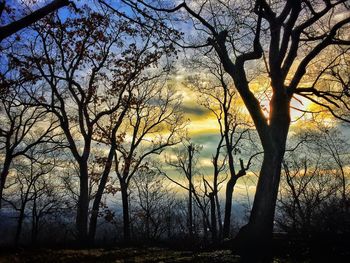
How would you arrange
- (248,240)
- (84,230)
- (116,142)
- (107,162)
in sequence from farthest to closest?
(116,142) → (107,162) → (84,230) → (248,240)

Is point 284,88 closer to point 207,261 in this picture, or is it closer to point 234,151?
point 207,261

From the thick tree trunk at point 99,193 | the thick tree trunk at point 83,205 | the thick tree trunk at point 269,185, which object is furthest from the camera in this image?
the thick tree trunk at point 99,193

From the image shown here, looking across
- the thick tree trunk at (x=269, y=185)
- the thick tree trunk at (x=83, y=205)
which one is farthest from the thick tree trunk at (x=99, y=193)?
the thick tree trunk at (x=269, y=185)

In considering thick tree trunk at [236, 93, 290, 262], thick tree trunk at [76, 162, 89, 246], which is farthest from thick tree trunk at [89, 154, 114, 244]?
thick tree trunk at [236, 93, 290, 262]

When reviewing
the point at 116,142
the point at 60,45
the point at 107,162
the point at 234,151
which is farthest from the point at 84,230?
the point at 234,151

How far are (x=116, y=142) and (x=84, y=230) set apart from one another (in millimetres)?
5662

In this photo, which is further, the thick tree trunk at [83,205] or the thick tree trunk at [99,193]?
the thick tree trunk at [99,193]

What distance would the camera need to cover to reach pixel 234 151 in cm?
2194

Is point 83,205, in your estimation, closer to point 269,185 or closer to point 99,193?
point 99,193

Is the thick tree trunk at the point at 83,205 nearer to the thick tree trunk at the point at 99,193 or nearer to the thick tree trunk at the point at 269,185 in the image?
the thick tree trunk at the point at 99,193

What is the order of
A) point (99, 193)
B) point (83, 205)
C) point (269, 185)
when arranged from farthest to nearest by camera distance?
point (99, 193) → point (83, 205) → point (269, 185)

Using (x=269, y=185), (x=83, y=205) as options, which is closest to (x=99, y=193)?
(x=83, y=205)

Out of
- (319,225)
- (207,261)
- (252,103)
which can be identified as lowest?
(207,261)

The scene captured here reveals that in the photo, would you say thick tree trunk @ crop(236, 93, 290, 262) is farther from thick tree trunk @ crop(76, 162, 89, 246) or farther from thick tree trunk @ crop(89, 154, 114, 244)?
thick tree trunk @ crop(89, 154, 114, 244)
